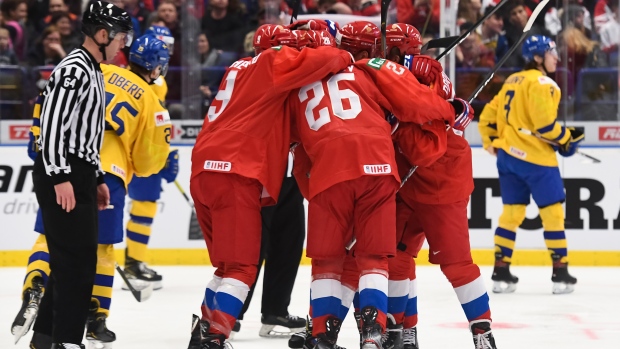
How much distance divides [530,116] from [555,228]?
0.70 meters

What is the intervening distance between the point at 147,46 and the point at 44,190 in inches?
67.7

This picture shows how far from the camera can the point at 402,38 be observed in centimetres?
421

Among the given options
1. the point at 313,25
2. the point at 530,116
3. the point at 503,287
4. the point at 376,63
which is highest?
the point at 313,25

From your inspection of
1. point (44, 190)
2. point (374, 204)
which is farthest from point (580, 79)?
point (44, 190)

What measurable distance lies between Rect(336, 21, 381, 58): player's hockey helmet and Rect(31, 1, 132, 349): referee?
88cm

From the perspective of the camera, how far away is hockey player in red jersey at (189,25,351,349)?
12.8 feet

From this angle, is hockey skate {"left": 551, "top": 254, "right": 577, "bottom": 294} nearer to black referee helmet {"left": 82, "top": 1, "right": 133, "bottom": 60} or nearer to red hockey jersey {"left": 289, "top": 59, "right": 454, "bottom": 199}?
red hockey jersey {"left": 289, "top": 59, "right": 454, "bottom": 199}

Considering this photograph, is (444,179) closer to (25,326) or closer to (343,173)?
(343,173)

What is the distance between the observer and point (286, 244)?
16.6 feet

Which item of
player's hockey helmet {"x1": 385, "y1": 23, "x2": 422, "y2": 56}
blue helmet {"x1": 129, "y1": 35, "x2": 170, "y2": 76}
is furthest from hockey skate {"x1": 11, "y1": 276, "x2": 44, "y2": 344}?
player's hockey helmet {"x1": 385, "y1": 23, "x2": 422, "y2": 56}

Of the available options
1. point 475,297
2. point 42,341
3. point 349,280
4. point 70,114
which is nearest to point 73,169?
point 70,114

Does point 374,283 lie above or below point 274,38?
below

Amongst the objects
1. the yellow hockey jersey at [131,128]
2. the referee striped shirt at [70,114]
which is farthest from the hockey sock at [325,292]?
the yellow hockey jersey at [131,128]

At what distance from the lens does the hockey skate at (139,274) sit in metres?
6.55
